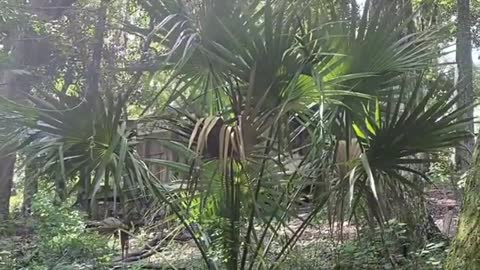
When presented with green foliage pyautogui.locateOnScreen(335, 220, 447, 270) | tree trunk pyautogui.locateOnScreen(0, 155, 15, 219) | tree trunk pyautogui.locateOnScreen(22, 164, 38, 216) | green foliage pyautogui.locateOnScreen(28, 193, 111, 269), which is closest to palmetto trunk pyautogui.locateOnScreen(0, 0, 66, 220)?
tree trunk pyautogui.locateOnScreen(0, 155, 15, 219)

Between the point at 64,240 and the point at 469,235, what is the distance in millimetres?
3616

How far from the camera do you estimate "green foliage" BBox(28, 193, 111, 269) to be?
438 cm

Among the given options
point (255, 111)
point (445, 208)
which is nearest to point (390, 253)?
point (255, 111)

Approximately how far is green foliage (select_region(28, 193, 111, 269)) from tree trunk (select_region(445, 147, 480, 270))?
3263 mm

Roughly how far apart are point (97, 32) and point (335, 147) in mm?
3715

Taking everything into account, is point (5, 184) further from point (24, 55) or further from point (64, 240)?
point (64, 240)

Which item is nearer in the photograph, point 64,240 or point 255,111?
point 255,111

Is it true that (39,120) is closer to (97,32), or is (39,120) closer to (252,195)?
(252,195)

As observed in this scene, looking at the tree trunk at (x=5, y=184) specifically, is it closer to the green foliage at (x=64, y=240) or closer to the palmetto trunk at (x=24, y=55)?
the palmetto trunk at (x=24, y=55)

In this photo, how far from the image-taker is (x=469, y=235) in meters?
1.58

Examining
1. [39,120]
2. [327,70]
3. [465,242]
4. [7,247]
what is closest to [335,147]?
[327,70]

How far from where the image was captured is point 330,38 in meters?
2.54

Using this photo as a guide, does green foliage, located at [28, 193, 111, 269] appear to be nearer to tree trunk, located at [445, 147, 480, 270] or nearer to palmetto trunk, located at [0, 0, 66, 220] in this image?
palmetto trunk, located at [0, 0, 66, 220]

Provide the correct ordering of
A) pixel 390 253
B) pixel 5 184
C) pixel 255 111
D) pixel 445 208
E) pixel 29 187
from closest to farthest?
pixel 255 111, pixel 390 253, pixel 29 187, pixel 445 208, pixel 5 184
